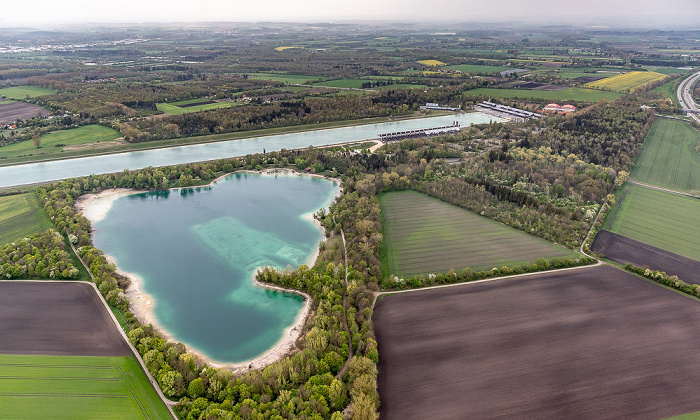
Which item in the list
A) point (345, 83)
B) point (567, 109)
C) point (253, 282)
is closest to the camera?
point (253, 282)

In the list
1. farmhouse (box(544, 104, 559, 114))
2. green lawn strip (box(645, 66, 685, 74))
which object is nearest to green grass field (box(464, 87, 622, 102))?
farmhouse (box(544, 104, 559, 114))

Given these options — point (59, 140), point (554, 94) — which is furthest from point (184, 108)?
point (554, 94)

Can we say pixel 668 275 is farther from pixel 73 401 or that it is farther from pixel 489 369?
pixel 73 401

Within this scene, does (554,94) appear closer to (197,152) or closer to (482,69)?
(482,69)

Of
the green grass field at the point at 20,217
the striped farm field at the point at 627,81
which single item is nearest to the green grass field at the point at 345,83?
the striped farm field at the point at 627,81

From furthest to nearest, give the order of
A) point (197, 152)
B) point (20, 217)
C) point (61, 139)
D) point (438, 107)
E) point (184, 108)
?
point (438, 107) < point (184, 108) < point (61, 139) < point (197, 152) < point (20, 217)

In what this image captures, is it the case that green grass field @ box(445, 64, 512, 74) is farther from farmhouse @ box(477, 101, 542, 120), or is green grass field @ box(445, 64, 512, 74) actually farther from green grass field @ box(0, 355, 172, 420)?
green grass field @ box(0, 355, 172, 420)

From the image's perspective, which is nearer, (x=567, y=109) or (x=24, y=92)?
(x=567, y=109)

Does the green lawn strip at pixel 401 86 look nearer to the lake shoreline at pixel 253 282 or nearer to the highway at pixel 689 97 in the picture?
the highway at pixel 689 97
